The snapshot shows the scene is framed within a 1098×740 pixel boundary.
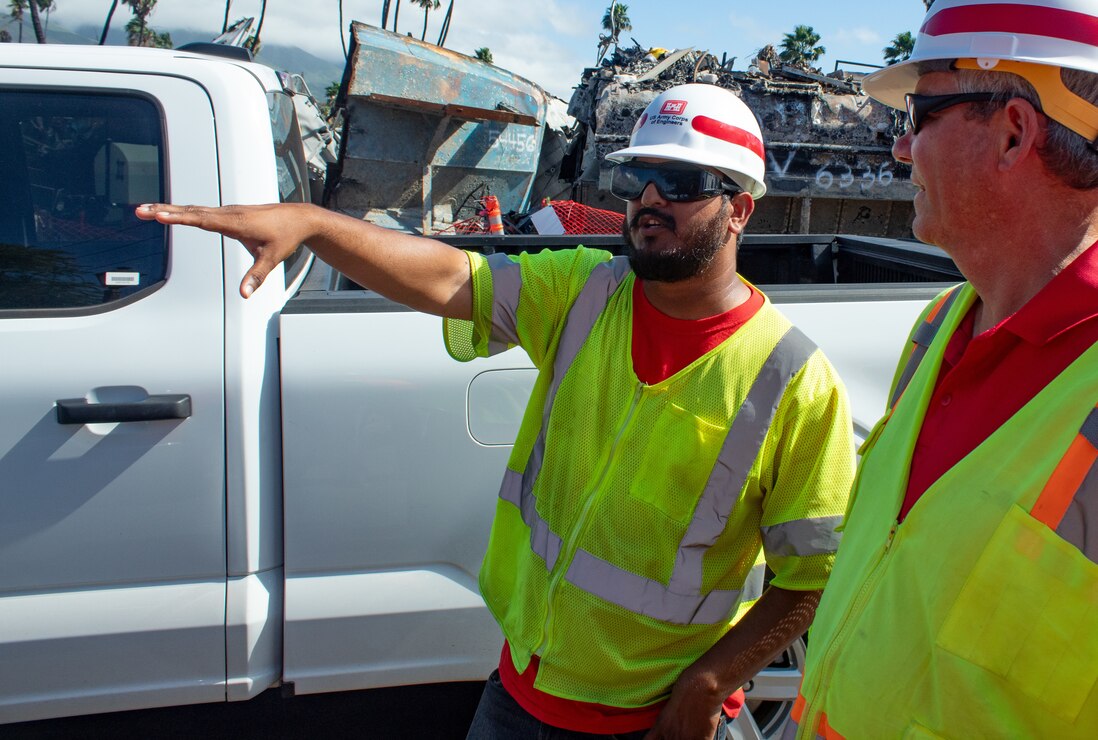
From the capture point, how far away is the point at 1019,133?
3.64 ft

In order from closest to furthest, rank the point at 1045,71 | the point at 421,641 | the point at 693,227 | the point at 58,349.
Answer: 1. the point at 1045,71
2. the point at 693,227
3. the point at 58,349
4. the point at 421,641

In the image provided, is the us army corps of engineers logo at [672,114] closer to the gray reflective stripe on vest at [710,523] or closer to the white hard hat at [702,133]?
the white hard hat at [702,133]

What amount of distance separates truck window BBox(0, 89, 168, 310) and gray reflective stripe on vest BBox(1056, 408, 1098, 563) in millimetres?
1964

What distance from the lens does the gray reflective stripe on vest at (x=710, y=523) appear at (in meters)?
1.67

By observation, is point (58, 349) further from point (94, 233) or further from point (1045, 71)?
point (1045, 71)

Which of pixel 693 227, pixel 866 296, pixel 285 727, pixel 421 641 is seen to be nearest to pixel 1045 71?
pixel 693 227

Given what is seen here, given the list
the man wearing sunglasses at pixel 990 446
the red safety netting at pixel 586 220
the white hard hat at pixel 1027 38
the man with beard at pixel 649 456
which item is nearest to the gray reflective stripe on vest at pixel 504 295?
Result: the man with beard at pixel 649 456

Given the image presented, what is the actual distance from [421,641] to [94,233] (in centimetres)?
131

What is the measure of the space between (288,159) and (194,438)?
3.48 ft

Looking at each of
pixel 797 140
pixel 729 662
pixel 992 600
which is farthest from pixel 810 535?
pixel 797 140

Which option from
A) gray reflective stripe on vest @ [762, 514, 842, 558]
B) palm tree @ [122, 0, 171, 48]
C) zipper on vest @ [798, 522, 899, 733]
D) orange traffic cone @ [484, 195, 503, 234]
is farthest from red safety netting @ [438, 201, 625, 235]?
palm tree @ [122, 0, 171, 48]

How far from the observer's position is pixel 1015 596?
0.90 metres

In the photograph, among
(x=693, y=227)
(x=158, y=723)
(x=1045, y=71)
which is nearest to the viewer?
(x=1045, y=71)

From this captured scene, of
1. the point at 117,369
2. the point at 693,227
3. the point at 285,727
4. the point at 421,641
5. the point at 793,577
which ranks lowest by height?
the point at 285,727
